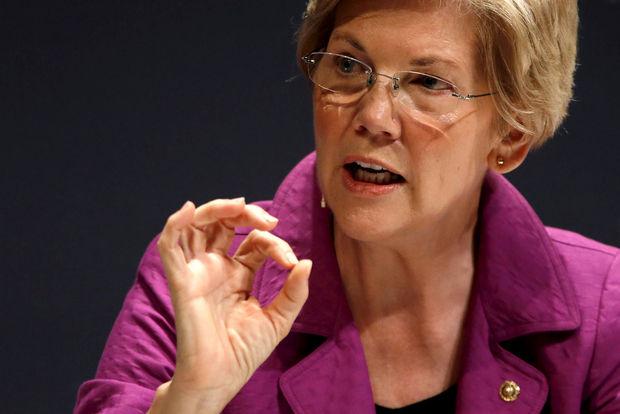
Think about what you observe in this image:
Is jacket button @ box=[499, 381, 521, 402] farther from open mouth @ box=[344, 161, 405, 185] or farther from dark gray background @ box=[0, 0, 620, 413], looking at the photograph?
dark gray background @ box=[0, 0, 620, 413]

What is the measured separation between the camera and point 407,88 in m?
1.89

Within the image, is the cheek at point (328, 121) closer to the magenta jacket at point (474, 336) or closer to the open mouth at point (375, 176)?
the open mouth at point (375, 176)

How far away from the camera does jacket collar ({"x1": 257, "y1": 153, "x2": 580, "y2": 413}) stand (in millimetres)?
2037

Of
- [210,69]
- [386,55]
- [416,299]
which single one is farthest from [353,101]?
[210,69]

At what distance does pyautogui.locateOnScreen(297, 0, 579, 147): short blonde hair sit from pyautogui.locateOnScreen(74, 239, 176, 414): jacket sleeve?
48 cm

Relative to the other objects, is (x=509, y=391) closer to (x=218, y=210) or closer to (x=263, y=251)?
(x=263, y=251)

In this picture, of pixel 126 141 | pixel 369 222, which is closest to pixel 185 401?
pixel 369 222

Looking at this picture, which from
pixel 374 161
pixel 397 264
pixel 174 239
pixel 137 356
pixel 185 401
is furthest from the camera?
pixel 397 264

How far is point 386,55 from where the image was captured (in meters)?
1.87

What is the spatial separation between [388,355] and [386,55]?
55cm

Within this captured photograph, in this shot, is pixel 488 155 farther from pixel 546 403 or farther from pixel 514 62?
pixel 546 403

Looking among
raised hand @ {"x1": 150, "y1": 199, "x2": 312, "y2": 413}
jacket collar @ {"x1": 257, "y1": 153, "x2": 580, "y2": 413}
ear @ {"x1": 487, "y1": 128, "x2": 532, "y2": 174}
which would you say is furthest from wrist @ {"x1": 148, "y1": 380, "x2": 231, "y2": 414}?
ear @ {"x1": 487, "y1": 128, "x2": 532, "y2": 174}

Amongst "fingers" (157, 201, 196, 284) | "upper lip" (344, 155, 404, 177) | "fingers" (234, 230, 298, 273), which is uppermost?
"upper lip" (344, 155, 404, 177)

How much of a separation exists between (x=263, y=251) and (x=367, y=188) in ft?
0.66
